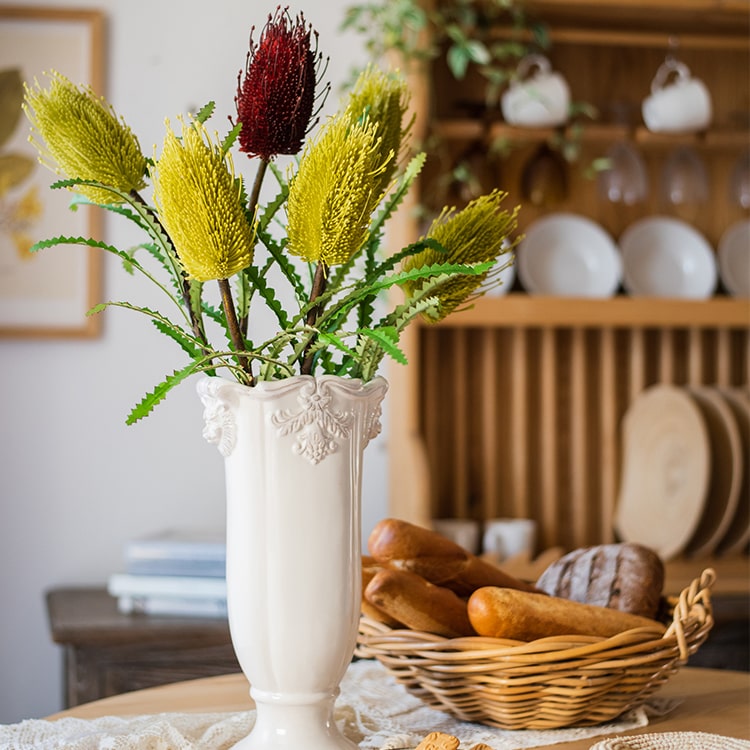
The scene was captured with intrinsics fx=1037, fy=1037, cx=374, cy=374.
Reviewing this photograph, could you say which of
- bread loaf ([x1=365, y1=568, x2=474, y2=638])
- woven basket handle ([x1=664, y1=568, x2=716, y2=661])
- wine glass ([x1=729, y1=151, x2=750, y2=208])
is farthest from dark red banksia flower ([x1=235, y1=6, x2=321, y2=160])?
wine glass ([x1=729, y1=151, x2=750, y2=208])

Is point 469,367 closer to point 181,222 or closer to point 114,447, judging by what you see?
point 114,447

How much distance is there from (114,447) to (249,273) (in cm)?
137

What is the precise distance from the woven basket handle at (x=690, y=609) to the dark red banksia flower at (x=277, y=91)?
1.56ft

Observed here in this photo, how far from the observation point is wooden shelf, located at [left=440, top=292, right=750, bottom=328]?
6.34 feet

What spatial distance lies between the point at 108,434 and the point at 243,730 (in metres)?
1.26

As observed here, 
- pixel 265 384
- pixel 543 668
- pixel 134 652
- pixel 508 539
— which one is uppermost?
pixel 265 384

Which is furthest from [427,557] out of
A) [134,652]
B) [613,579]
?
[134,652]

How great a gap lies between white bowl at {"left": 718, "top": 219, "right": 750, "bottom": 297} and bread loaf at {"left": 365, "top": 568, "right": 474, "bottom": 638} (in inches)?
59.0

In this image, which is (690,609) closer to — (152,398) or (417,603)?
(417,603)

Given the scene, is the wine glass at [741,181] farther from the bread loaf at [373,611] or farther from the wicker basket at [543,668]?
the bread loaf at [373,611]

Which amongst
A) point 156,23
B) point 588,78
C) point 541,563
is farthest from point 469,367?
point 156,23

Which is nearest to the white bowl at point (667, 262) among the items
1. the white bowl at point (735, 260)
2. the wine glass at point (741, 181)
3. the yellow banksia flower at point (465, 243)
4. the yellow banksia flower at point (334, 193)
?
the white bowl at point (735, 260)

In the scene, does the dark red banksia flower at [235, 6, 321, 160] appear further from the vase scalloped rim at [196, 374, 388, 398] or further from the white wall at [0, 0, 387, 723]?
the white wall at [0, 0, 387, 723]

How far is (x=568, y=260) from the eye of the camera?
2096 millimetres
